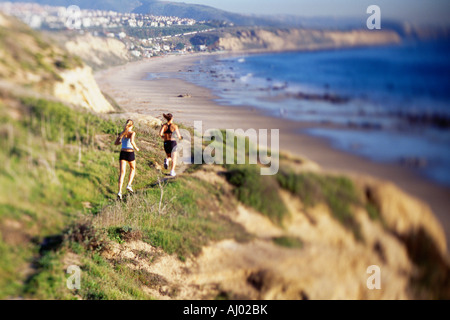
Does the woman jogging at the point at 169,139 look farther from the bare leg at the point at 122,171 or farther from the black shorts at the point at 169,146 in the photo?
the bare leg at the point at 122,171

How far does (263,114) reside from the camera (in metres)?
4.18

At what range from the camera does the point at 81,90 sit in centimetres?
405

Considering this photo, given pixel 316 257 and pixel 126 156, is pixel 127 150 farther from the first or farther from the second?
pixel 316 257

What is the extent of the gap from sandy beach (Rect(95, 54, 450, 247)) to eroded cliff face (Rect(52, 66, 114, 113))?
1.43ft

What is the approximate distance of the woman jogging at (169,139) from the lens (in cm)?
443

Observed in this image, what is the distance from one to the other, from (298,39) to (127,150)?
2.42 meters

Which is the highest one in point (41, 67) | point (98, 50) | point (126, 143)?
point (98, 50)

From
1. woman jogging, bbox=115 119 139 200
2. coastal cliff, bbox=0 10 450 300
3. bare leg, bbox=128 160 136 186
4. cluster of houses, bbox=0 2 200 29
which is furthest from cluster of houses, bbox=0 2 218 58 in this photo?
bare leg, bbox=128 160 136 186

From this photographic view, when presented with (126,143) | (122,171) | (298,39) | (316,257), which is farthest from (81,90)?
(316,257)

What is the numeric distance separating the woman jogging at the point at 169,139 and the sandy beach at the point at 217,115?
229mm

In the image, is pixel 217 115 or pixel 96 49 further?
pixel 96 49

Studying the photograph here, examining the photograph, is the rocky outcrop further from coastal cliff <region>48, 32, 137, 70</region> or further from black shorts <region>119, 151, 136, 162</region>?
black shorts <region>119, 151, 136, 162</region>

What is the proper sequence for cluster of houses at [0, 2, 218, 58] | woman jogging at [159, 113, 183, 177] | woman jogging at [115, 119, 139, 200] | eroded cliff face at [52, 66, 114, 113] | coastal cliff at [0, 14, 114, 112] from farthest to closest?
woman jogging at [159, 113, 183, 177], cluster of houses at [0, 2, 218, 58], woman jogging at [115, 119, 139, 200], eroded cliff face at [52, 66, 114, 113], coastal cliff at [0, 14, 114, 112]

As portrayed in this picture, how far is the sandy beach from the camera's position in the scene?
335cm
